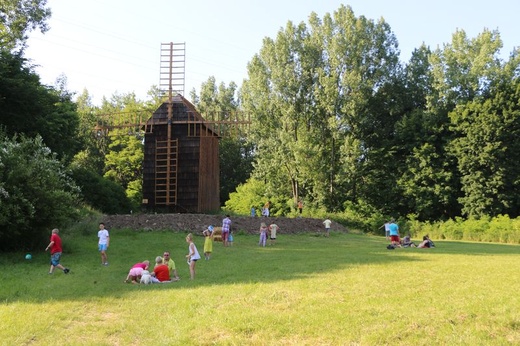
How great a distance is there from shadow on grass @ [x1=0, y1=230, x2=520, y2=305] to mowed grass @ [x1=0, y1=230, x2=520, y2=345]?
0.22 ft

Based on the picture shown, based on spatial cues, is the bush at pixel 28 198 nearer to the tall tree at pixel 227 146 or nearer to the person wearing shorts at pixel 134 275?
the person wearing shorts at pixel 134 275

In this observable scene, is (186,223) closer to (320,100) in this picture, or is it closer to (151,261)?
(151,261)

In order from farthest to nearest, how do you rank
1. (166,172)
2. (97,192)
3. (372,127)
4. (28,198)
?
1. (372,127)
2. (97,192)
3. (166,172)
4. (28,198)

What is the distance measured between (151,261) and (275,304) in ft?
33.9

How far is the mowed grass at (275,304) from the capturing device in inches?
334

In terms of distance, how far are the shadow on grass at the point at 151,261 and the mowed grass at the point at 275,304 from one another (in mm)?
68

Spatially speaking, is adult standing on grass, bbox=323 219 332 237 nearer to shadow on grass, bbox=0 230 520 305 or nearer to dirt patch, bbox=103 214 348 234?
dirt patch, bbox=103 214 348 234

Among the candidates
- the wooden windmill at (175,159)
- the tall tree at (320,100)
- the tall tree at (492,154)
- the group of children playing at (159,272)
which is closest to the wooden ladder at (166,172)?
the wooden windmill at (175,159)

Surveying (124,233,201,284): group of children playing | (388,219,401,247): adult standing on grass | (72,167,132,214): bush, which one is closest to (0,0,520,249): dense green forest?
(72,167,132,214): bush

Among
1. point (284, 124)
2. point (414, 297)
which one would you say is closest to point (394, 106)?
point (284, 124)

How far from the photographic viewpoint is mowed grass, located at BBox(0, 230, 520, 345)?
8.49 m

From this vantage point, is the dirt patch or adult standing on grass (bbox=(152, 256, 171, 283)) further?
the dirt patch

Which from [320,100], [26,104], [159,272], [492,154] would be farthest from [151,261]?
[492,154]

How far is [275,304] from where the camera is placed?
1067cm
